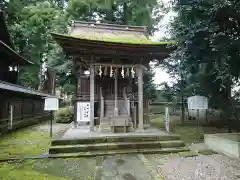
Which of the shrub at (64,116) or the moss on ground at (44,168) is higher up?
the shrub at (64,116)

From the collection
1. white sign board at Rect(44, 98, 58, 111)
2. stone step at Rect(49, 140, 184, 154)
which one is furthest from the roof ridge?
stone step at Rect(49, 140, 184, 154)

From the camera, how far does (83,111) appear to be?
9.27 meters

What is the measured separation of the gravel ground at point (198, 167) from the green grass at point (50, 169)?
198 cm

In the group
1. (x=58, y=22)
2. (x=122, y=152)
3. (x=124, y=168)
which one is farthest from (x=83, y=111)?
(x=58, y=22)

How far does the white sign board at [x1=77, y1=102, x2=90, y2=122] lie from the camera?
364 inches

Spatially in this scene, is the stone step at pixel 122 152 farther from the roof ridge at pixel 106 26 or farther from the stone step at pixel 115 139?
the roof ridge at pixel 106 26

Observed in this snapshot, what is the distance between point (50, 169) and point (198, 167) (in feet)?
13.4

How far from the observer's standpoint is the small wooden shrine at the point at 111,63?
8320 millimetres

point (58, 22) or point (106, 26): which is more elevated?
point (58, 22)

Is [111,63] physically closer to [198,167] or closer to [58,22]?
[198,167]

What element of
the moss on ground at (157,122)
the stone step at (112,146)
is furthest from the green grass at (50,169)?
the moss on ground at (157,122)

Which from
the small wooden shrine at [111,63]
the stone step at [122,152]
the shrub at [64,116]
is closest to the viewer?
the stone step at [122,152]

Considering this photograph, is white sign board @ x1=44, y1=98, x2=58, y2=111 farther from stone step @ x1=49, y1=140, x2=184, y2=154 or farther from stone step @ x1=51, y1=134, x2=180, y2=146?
stone step @ x1=49, y1=140, x2=184, y2=154

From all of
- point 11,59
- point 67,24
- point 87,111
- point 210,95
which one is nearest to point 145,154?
point 87,111
